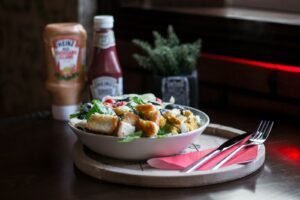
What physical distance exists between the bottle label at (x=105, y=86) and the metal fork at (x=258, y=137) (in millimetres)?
347

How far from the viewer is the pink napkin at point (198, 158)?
117cm

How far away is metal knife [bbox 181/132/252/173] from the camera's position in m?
1.16

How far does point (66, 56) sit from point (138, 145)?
0.47m

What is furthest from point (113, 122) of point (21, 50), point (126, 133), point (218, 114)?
point (21, 50)

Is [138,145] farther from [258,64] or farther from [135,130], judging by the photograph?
[258,64]

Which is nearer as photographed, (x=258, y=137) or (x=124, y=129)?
(x=124, y=129)

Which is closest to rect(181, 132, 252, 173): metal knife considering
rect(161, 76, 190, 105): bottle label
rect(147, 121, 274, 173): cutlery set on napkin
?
rect(147, 121, 274, 173): cutlery set on napkin

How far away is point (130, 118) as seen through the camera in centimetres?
118

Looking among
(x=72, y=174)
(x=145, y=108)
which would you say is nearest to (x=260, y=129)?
(x=145, y=108)

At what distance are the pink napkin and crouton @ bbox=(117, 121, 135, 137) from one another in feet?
0.22

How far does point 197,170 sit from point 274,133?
0.37m

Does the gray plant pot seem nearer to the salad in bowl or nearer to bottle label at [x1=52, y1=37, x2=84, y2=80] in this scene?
bottle label at [x1=52, y1=37, x2=84, y2=80]

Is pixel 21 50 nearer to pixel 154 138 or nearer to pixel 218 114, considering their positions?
pixel 218 114

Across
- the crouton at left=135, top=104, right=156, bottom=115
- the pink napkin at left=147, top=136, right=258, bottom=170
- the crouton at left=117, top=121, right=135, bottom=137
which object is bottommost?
the pink napkin at left=147, top=136, right=258, bottom=170
